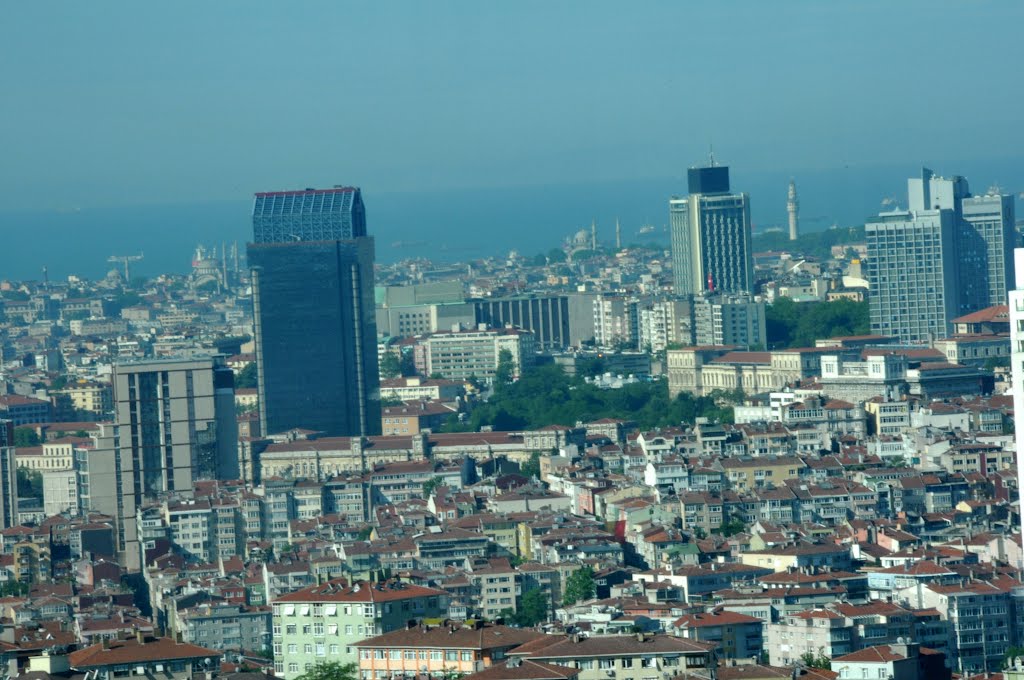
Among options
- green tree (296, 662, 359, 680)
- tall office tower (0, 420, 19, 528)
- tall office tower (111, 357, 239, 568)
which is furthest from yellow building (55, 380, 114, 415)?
green tree (296, 662, 359, 680)

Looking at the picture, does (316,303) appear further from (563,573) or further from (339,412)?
(563,573)

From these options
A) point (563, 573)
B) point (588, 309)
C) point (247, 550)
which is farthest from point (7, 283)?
point (563, 573)

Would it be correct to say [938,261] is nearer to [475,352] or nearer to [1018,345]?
[475,352]

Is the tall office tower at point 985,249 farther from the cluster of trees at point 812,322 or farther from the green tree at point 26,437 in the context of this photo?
the green tree at point 26,437

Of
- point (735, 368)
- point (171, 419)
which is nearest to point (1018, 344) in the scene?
point (171, 419)

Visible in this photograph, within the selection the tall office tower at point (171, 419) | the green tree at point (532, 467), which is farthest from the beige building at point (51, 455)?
the green tree at point (532, 467)

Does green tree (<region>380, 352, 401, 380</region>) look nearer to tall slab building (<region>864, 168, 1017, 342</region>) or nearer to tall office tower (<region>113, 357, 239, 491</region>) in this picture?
tall slab building (<region>864, 168, 1017, 342</region>)
